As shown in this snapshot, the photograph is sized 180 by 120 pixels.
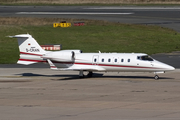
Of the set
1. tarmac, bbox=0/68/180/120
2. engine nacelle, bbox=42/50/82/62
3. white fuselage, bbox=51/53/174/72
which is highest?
engine nacelle, bbox=42/50/82/62

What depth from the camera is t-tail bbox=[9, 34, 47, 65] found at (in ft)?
154

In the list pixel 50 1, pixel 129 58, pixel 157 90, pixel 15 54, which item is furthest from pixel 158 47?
pixel 50 1

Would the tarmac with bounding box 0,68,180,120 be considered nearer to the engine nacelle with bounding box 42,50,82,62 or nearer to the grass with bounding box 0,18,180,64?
the engine nacelle with bounding box 42,50,82,62

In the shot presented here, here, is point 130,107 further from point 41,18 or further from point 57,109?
point 41,18

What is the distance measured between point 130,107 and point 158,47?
144ft

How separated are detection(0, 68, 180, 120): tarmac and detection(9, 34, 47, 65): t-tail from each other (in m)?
1.93

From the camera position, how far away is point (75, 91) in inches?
1458

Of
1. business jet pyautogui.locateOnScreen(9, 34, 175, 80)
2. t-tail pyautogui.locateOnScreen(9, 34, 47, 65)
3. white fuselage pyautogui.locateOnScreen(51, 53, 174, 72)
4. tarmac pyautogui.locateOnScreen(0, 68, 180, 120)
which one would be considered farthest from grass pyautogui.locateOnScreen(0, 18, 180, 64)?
tarmac pyautogui.locateOnScreen(0, 68, 180, 120)

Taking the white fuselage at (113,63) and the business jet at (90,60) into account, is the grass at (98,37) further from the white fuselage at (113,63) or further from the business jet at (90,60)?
the white fuselage at (113,63)

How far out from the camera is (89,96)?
3428 cm

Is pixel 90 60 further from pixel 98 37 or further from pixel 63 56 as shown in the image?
pixel 98 37

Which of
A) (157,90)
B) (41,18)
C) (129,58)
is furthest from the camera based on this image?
(41,18)

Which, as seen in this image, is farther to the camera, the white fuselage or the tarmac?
the white fuselage

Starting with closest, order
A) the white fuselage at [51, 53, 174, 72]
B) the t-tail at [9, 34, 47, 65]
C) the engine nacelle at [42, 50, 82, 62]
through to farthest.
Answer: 1. the white fuselage at [51, 53, 174, 72]
2. the engine nacelle at [42, 50, 82, 62]
3. the t-tail at [9, 34, 47, 65]
